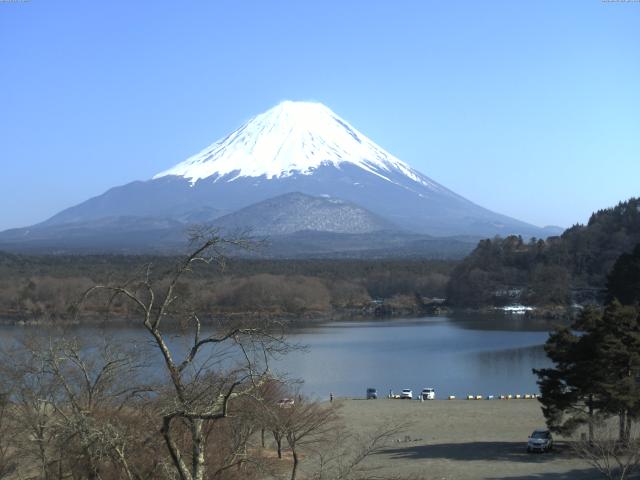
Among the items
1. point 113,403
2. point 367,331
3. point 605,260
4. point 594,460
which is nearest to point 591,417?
point 594,460

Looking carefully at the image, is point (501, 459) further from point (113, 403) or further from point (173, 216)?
point (173, 216)

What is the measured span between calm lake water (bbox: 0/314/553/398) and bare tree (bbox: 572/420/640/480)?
7.86 meters

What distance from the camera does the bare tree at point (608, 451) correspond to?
835 centimetres

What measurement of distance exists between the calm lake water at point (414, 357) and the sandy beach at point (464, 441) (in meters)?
2.18

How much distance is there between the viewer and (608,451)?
8.38 meters

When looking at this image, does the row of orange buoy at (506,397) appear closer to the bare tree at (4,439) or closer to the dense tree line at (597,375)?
the dense tree line at (597,375)

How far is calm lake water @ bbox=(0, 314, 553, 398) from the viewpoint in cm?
2039

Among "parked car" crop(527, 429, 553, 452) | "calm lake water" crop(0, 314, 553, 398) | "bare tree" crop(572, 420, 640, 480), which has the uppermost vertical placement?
"bare tree" crop(572, 420, 640, 480)

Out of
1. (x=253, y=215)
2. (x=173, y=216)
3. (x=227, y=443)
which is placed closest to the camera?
(x=227, y=443)

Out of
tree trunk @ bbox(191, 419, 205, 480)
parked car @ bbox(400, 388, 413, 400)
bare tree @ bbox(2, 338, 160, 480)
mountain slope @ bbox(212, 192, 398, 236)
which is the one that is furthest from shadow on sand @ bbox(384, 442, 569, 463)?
mountain slope @ bbox(212, 192, 398, 236)

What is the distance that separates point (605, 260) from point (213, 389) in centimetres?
4632

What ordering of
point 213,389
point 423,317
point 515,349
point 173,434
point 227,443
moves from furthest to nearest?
1. point 423,317
2. point 515,349
3. point 227,443
4. point 173,434
5. point 213,389

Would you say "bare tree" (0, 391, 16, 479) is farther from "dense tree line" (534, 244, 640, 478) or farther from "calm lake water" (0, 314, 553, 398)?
"calm lake water" (0, 314, 553, 398)

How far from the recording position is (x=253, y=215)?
124 m
